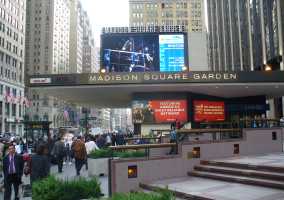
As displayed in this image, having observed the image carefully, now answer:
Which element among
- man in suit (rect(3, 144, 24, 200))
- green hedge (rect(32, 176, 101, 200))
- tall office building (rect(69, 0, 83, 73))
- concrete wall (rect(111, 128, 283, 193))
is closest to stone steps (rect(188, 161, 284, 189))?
concrete wall (rect(111, 128, 283, 193))

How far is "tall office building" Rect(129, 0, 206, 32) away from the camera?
9844cm

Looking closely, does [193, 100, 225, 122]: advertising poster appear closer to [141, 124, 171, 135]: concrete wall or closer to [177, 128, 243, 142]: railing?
[141, 124, 171, 135]: concrete wall

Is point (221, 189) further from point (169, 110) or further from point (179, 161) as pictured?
point (169, 110)

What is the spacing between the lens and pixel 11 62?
99250mm

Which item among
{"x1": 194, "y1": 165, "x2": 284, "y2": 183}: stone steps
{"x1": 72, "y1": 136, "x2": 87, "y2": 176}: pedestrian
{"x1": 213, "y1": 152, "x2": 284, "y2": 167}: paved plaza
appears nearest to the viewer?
{"x1": 194, "y1": 165, "x2": 284, "y2": 183}: stone steps

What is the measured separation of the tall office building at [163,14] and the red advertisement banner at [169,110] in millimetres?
63821

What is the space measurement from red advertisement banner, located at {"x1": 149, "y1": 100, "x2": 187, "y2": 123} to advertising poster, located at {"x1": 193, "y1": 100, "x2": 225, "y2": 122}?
69.8 inches

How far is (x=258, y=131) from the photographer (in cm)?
1678

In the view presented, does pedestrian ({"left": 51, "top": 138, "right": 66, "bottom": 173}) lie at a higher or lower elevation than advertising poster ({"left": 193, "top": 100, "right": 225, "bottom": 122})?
lower

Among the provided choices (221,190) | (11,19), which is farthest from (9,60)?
(221,190)

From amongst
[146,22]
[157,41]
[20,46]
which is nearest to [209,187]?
[157,41]

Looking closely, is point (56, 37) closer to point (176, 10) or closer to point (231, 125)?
point (176, 10)

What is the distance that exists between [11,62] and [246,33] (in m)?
60.7

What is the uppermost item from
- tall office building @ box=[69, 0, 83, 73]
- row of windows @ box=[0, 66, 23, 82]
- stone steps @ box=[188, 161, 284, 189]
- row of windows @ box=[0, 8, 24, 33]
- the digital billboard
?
tall office building @ box=[69, 0, 83, 73]
